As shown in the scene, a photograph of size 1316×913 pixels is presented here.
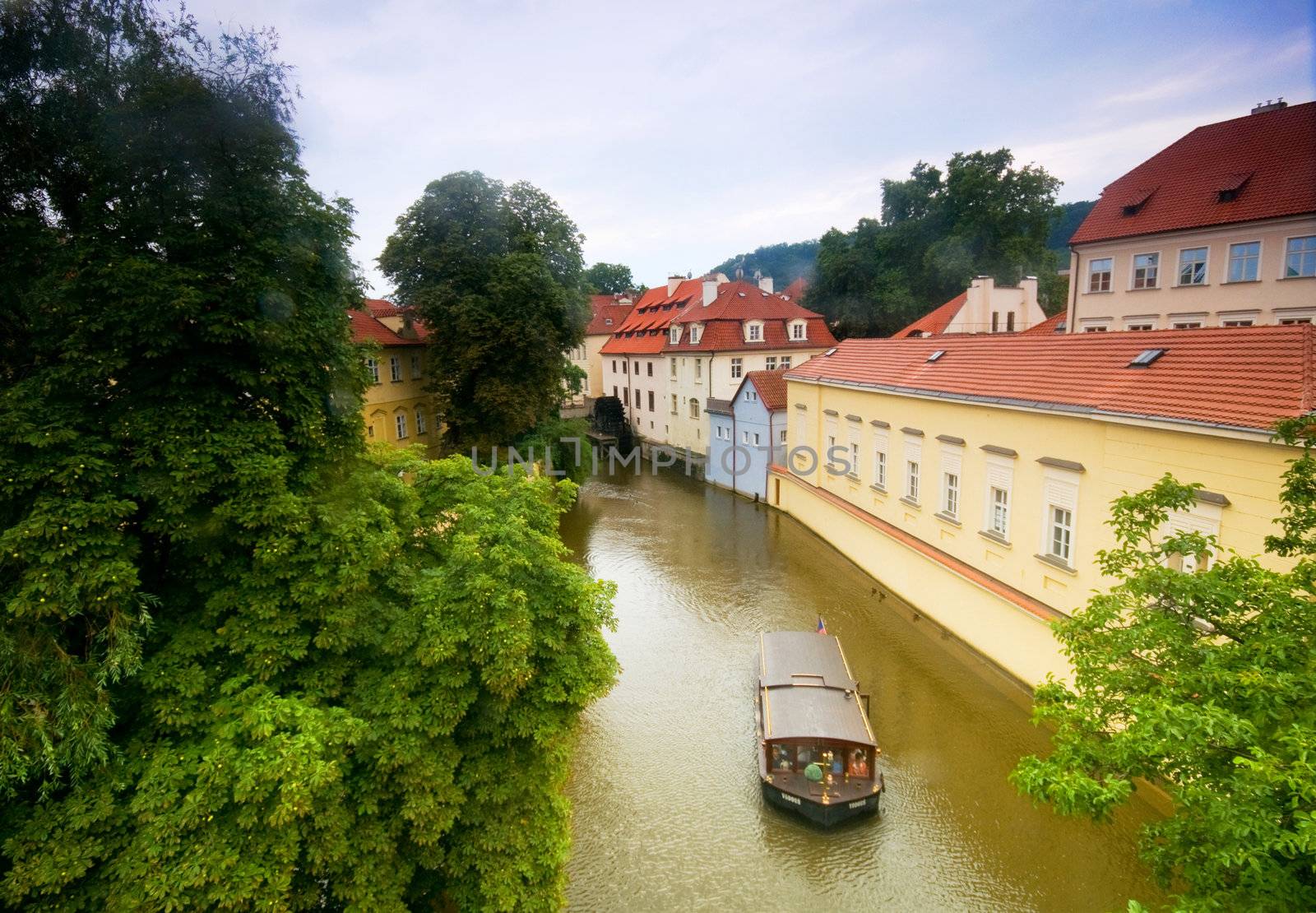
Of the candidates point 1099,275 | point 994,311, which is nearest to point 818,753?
point 1099,275

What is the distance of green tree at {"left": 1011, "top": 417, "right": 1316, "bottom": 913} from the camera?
3787mm

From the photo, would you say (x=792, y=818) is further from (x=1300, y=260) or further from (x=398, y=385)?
(x=398, y=385)

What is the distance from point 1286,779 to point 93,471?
29.2 ft

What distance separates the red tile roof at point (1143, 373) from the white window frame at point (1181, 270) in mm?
7946

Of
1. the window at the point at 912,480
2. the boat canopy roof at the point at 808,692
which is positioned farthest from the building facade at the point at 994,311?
the boat canopy roof at the point at 808,692

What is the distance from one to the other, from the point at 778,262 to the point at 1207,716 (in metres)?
99.1

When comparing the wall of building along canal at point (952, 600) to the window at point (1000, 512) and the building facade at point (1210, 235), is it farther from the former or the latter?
the building facade at point (1210, 235)

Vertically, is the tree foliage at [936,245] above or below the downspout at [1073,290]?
above

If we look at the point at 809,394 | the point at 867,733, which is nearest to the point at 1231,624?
the point at 867,733

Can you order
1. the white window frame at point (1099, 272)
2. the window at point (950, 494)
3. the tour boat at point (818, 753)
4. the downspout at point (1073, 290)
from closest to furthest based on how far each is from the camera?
Answer: the tour boat at point (818, 753) < the window at point (950, 494) < the white window frame at point (1099, 272) < the downspout at point (1073, 290)

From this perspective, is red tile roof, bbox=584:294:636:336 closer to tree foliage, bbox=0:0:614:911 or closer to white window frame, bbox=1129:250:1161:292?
white window frame, bbox=1129:250:1161:292

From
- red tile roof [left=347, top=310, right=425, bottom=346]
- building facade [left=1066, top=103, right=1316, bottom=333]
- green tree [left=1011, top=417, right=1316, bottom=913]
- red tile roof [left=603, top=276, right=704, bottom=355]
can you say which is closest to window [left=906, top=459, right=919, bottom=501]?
building facade [left=1066, top=103, right=1316, bottom=333]

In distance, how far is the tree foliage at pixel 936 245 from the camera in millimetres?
41250

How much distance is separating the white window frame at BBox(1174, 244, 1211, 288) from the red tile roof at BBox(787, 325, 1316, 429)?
7946mm
